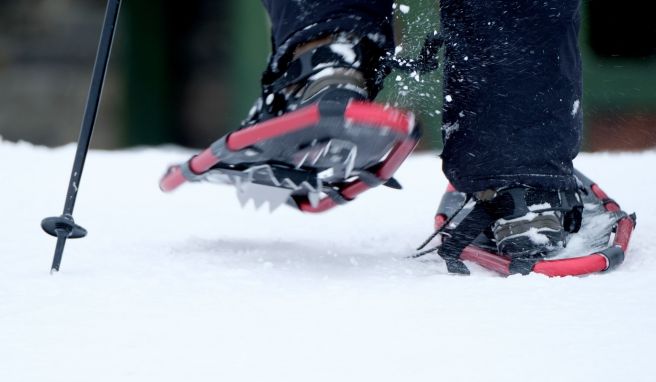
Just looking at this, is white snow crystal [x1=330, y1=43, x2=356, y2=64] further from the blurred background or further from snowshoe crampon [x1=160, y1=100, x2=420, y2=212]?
the blurred background

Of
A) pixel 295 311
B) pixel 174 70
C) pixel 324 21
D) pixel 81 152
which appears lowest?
pixel 295 311

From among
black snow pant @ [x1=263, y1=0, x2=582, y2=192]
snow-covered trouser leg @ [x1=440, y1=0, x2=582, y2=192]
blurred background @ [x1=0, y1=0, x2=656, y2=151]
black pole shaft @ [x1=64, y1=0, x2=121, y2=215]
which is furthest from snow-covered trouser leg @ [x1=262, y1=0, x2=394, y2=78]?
blurred background @ [x1=0, y1=0, x2=656, y2=151]

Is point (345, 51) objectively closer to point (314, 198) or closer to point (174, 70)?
point (314, 198)

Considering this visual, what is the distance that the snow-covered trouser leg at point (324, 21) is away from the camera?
120 cm

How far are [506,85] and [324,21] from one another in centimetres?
27

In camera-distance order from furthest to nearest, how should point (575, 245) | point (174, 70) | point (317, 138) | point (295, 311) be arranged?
point (174, 70)
point (575, 245)
point (317, 138)
point (295, 311)

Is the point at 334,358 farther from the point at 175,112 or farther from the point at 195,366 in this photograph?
the point at 175,112

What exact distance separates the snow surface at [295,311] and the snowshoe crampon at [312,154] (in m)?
0.11

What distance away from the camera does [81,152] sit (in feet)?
3.83

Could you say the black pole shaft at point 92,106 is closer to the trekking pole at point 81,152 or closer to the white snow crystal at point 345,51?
the trekking pole at point 81,152

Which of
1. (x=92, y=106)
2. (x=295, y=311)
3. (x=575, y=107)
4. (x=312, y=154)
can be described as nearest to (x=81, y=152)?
(x=92, y=106)

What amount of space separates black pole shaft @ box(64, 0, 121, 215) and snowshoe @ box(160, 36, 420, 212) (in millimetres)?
136

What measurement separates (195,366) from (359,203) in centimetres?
113

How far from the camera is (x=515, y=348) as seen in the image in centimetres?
75
